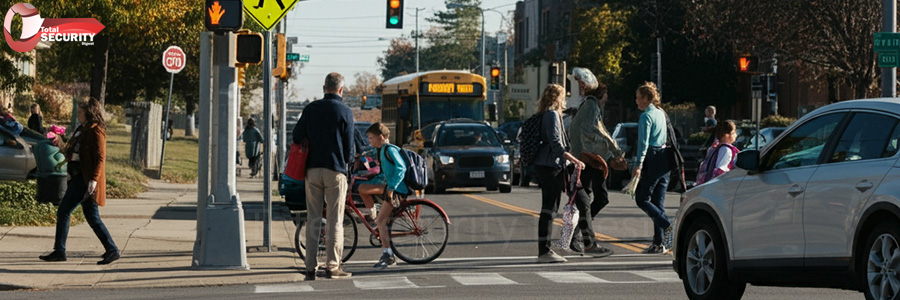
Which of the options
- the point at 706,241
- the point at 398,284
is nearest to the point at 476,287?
the point at 398,284

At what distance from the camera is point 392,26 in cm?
2919

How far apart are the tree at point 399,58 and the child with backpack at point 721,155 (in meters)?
136

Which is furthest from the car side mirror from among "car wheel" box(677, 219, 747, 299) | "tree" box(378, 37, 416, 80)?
"tree" box(378, 37, 416, 80)

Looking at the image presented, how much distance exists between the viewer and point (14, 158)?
25.5 metres

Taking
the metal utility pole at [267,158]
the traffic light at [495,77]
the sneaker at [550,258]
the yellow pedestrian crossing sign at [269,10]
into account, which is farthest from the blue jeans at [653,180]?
the traffic light at [495,77]

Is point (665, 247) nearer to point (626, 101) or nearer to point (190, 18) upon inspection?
point (190, 18)

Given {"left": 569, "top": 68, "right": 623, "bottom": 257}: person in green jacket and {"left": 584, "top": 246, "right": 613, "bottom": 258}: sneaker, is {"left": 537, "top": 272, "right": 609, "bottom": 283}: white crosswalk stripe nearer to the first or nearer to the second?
{"left": 569, "top": 68, "right": 623, "bottom": 257}: person in green jacket

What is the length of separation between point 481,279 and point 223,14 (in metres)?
3.35

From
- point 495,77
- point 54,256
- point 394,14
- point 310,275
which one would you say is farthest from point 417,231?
point 495,77

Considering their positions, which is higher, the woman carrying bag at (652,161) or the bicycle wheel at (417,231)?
the woman carrying bag at (652,161)

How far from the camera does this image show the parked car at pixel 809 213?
7.52 metres

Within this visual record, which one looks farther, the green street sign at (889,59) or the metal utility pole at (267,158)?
the green street sign at (889,59)

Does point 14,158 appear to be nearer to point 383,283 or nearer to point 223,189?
point 223,189

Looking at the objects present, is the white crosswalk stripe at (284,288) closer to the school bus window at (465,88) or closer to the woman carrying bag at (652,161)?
the woman carrying bag at (652,161)
